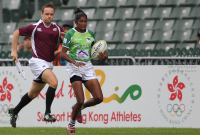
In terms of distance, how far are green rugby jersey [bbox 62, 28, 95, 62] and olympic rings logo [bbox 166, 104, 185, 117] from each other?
9.87 feet

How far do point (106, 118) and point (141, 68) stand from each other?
1.33 meters

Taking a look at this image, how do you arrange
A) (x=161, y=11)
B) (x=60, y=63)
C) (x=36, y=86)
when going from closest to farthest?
(x=36, y=86), (x=60, y=63), (x=161, y=11)

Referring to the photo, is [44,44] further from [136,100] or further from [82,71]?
[136,100]

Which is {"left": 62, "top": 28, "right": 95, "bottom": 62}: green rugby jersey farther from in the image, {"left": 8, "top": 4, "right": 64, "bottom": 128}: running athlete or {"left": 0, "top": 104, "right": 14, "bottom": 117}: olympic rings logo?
{"left": 0, "top": 104, "right": 14, "bottom": 117}: olympic rings logo

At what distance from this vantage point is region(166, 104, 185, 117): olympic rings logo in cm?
1006

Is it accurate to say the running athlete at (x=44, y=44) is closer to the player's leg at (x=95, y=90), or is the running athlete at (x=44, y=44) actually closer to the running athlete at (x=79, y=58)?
the running athlete at (x=79, y=58)

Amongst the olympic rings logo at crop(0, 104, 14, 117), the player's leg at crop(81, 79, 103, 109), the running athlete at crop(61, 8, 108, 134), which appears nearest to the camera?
the running athlete at crop(61, 8, 108, 134)

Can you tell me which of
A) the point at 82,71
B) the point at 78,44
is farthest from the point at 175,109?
the point at 78,44

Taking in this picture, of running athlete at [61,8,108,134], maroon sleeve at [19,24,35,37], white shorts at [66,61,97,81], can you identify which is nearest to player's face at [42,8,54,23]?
maroon sleeve at [19,24,35,37]

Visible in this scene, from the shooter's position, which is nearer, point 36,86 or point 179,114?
point 36,86

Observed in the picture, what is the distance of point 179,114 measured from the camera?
10070mm

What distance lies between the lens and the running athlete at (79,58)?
765 cm
